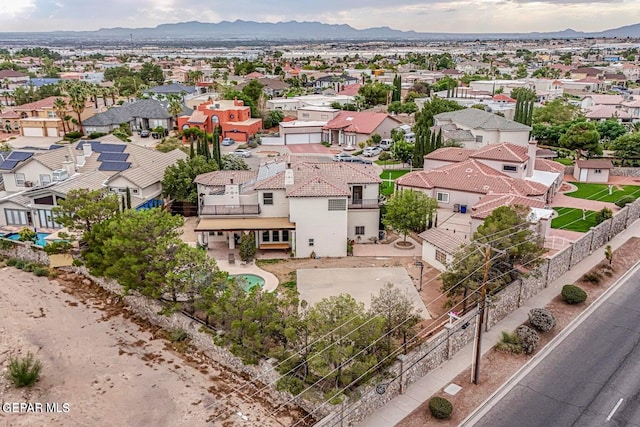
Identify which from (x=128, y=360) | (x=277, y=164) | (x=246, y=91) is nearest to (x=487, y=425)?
(x=128, y=360)

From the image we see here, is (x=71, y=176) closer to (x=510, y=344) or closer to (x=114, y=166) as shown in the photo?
(x=114, y=166)

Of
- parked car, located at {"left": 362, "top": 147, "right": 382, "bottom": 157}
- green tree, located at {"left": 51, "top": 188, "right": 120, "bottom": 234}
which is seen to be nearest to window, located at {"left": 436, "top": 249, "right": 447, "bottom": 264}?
green tree, located at {"left": 51, "top": 188, "right": 120, "bottom": 234}

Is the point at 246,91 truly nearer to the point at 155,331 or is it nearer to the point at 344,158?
the point at 344,158

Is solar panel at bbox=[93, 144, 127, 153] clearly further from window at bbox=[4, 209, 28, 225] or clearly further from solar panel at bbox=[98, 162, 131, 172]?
window at bbox=[4, 209, 28, 225]

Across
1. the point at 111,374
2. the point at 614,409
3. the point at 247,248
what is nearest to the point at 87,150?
the point at 247,248

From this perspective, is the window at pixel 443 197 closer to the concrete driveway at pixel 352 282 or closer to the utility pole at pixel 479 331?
the concrete driveway at pixel 352 282

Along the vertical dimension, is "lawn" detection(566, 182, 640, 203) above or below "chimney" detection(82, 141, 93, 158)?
below

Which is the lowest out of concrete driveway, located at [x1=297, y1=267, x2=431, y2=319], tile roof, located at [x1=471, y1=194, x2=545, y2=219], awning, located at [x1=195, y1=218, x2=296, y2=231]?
concrete driveway, located at [x1=297, y1=267, x2=431, y2=319]
